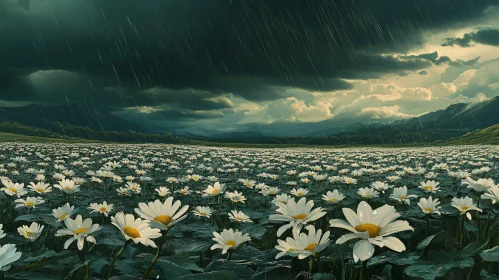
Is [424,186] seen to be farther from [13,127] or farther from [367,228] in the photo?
[13,127]

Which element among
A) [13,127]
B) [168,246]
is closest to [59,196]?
[168,246]

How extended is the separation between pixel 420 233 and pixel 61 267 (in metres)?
3.72

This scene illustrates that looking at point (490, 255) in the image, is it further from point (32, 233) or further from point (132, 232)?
point (32, 233)

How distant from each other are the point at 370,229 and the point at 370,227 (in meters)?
0.02

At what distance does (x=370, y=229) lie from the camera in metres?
2.05

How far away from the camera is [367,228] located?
2064mm

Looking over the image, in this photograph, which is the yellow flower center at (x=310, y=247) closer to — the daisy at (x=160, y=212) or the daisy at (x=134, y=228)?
the daisy at (x=160, y=212)

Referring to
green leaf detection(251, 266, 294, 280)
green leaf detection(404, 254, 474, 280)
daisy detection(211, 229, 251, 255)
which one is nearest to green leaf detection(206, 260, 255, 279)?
green leaf detection(251, 266, 294, 280)

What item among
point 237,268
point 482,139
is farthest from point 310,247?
point 482,139

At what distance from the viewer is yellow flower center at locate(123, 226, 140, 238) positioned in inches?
91.0

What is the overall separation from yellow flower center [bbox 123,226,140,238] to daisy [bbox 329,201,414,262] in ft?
3.95

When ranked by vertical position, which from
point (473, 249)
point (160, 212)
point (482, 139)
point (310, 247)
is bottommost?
point (482, 139)

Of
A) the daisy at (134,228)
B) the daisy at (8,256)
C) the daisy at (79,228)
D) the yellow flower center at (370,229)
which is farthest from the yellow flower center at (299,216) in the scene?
the daisy at (8,256)

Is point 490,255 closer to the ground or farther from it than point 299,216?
closer to the ground
